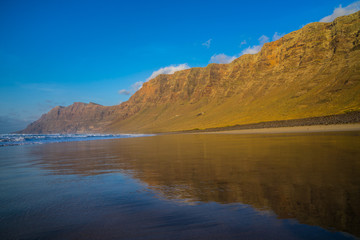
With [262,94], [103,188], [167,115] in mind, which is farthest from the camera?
[167,115]

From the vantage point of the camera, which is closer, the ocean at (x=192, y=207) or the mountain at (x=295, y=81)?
the ocean at (x=192, y=207)

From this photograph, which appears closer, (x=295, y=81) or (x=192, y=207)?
(x=192, y=207)

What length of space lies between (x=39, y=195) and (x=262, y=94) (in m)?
119

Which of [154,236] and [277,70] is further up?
[277,70]

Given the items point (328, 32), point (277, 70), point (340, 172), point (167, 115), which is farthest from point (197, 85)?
point (340, 172)

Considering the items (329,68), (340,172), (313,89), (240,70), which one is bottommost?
(340,172)

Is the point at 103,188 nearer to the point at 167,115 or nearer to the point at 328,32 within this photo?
the point at 328,32

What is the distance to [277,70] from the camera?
4680 inches

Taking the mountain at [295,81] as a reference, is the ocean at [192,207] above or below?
below

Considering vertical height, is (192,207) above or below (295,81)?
below

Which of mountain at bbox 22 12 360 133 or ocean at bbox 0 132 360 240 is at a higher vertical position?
mountain at bbox 22 12 360 133

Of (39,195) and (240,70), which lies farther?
(240,70)

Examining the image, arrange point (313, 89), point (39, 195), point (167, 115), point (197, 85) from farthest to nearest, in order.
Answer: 1. point (197, 85)
2. point (167, 115)
3. point (313, 89)
4. point (39, 195)

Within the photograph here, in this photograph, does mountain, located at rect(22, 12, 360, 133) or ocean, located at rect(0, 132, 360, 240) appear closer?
ocean, located at rect(0, 132, 360, 240)
